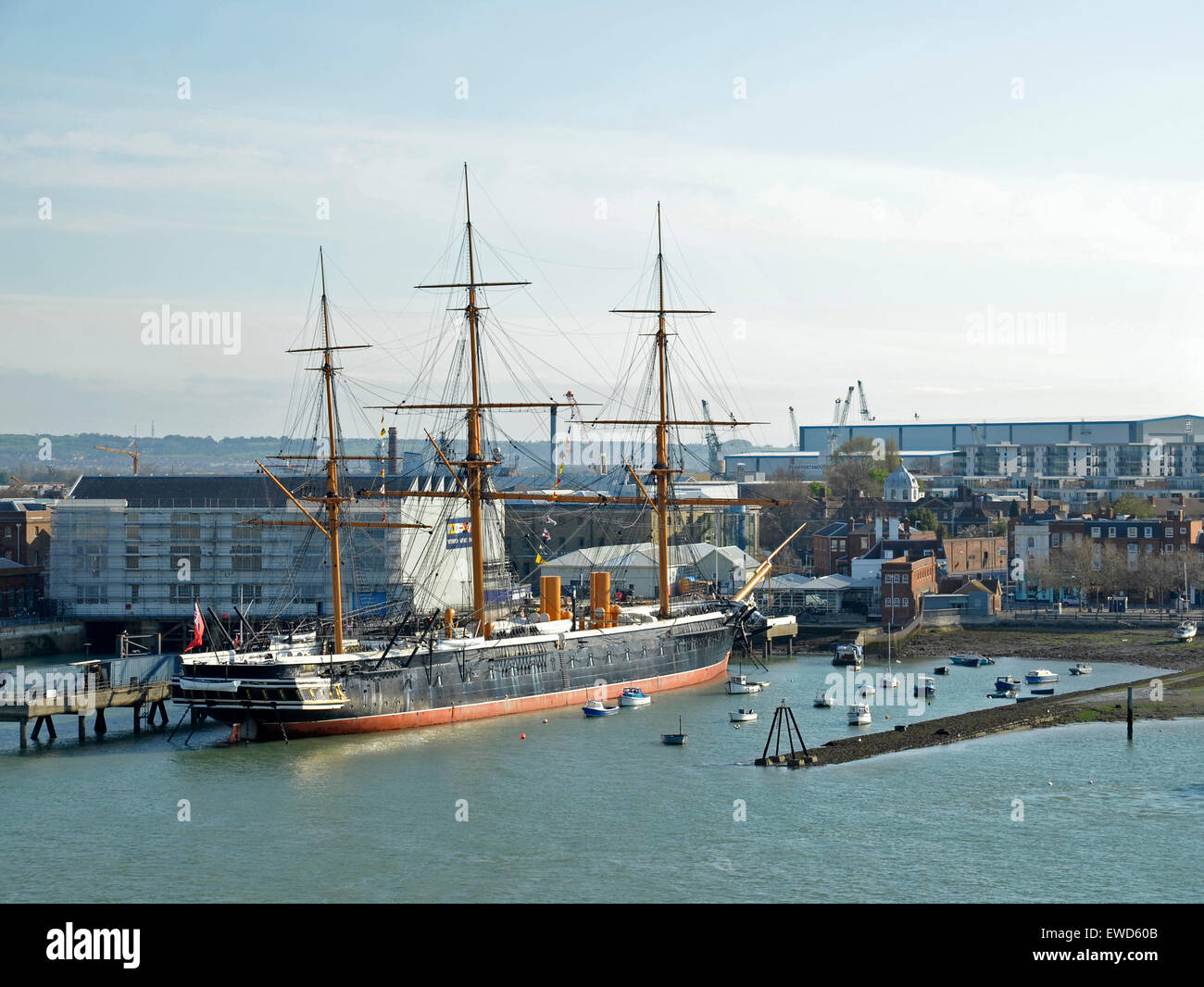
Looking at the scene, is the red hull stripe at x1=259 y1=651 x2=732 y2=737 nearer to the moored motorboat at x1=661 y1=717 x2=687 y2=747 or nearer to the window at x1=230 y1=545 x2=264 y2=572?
the moored motorboat at x1=661 y1=717 x2=687 y2=747

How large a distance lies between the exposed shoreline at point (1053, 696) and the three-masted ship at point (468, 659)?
41.4 feet

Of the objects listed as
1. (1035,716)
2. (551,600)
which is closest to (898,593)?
(551,600)

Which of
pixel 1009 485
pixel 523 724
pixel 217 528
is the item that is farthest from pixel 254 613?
pixel 1009 485

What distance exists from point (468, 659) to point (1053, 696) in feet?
69.1

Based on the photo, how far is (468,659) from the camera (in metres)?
47.4

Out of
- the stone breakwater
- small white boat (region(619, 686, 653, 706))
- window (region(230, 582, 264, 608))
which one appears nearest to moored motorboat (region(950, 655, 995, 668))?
the stone breakwater

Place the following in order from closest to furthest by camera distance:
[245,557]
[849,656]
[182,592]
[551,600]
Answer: [551,600] → [849,656] → [245,557] → [182,592]

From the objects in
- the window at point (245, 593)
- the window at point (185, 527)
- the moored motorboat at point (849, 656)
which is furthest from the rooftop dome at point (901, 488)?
the window at point (185, 527)

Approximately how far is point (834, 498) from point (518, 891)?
98446 millimetres

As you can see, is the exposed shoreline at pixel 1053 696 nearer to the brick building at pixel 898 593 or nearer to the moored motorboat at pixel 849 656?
the brick building at pixel 898 593

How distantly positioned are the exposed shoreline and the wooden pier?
2143cm

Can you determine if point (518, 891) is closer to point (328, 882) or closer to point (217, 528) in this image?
point (328, 882)

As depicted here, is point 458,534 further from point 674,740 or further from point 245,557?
point 674,740

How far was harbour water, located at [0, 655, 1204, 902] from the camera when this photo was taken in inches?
1083
